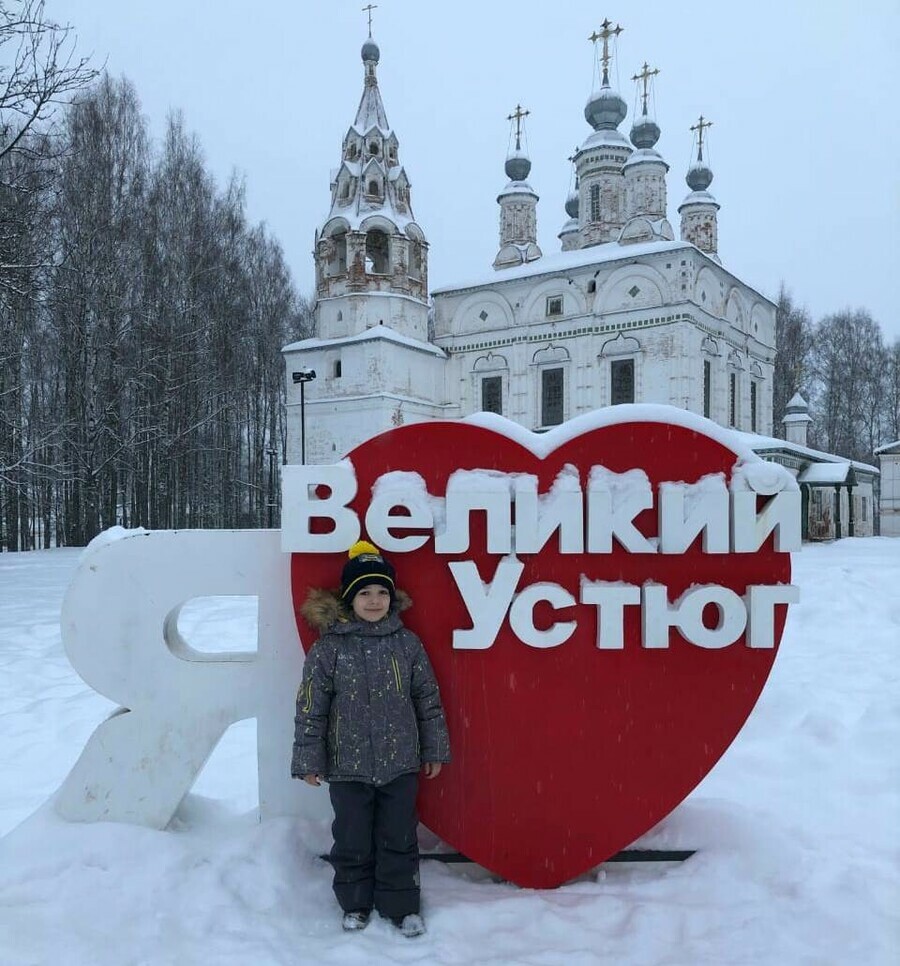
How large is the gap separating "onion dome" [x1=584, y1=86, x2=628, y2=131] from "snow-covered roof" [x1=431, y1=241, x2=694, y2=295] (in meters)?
5.67

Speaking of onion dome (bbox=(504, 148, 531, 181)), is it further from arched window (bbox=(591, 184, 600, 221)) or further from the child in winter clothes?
the child in winter clothes

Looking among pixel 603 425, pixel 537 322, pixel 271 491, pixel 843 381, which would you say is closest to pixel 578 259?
pixel 537 322

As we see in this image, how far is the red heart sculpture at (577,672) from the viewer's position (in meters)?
2.96

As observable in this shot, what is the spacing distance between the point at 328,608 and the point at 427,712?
22.0 inches

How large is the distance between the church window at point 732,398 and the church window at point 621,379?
14.3 ft

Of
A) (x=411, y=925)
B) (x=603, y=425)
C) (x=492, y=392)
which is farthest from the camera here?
(x=492, y=392)

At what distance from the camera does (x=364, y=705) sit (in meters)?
2.68

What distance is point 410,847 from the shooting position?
2707mm

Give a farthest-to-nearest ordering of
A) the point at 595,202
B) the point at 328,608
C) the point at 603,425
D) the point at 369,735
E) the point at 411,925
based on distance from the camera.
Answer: the point at 595,202
the point at 603,425
the point at 328,608
the point at 369,735
the point at 411,925

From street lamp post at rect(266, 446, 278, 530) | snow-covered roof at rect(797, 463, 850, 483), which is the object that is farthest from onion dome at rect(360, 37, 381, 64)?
snow-covered roof at rect(797, 463, 850, 483)

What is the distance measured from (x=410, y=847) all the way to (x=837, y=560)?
443 inches

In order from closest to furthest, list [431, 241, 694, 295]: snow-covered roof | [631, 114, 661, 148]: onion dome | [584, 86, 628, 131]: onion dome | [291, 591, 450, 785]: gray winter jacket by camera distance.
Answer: [291, 591, 450, 785]: gray winter jacket → [431, 241, 694, 295]: snow-covered roof → [631, 114, 661, 148]: onion dome → [584, 86, 628, 131]: onion dome

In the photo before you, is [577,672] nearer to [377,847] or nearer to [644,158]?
[377,847]

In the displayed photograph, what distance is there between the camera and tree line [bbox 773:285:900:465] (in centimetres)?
3791
